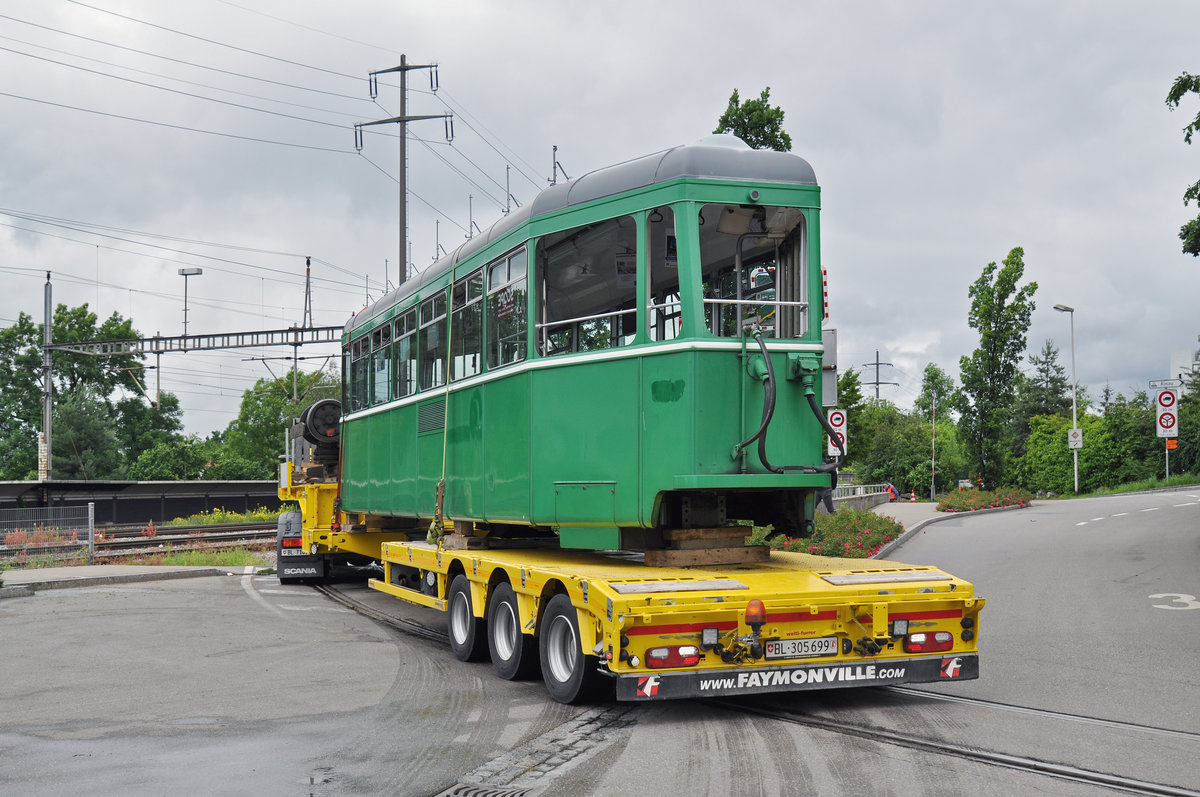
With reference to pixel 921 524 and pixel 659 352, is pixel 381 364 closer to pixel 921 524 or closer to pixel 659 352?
pixel 659 352

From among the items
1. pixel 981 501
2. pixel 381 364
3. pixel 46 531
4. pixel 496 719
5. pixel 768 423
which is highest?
pixel 381 364

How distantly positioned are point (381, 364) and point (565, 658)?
7.29 meters

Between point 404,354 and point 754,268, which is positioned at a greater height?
point 754,268

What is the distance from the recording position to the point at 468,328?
10938 millimetres

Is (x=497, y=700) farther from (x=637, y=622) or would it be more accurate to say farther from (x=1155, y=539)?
(x=1155, y=539)

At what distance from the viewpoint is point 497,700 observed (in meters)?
8.38

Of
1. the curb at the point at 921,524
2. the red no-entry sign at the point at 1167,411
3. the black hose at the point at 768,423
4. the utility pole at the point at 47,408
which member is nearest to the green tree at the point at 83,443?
the utility pole at the point at 47,408

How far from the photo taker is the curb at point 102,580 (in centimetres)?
1741

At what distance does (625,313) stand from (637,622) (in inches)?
101

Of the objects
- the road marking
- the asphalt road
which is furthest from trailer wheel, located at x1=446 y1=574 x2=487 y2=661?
the road marking

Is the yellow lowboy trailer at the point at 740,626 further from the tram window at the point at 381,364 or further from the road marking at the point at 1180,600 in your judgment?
the road marking at the point at 1180,600

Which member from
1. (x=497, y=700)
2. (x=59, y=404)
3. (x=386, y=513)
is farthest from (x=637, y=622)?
(x=59, y=404)

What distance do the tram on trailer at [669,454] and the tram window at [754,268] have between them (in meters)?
0.02

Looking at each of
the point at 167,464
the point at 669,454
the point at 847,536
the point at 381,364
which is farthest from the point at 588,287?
the point at 167,464
